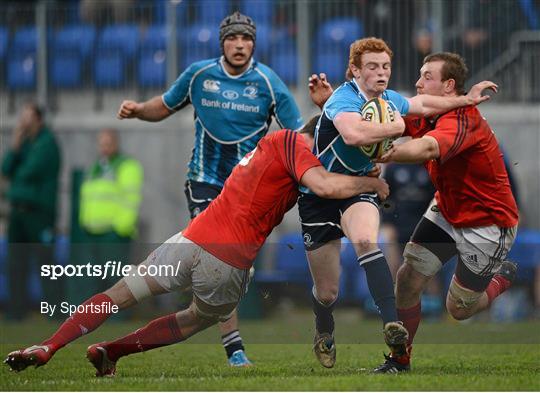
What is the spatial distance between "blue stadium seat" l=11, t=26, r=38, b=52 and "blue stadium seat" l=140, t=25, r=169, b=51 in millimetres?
1463

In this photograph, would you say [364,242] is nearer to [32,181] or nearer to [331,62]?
[331,62]

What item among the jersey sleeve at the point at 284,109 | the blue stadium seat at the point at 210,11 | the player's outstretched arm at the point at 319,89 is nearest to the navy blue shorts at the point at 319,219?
the player's outstretched arm at the point at 319,89

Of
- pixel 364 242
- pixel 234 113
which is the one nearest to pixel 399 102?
pixel 364 242

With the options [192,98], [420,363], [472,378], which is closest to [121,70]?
[192,98]

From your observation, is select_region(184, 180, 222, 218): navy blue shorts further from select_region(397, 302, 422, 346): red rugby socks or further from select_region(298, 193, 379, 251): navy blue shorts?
select_region(397, 302, 422, 346): red rugby socks

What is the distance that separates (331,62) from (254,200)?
8319mm

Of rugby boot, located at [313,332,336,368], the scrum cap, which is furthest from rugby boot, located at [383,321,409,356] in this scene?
the scrum cap

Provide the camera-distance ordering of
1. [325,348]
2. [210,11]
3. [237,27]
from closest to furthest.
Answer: [325,348], [237,27], [210,11]

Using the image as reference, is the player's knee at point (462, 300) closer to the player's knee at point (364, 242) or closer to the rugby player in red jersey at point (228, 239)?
the player's knee at point (364, 242)

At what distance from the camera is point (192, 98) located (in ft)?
34.7

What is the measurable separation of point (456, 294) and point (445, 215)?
546 millimetres

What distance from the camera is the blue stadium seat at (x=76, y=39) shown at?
1742 cm

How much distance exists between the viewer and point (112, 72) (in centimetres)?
1739

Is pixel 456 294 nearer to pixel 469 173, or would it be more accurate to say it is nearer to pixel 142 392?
pixel 469 173
